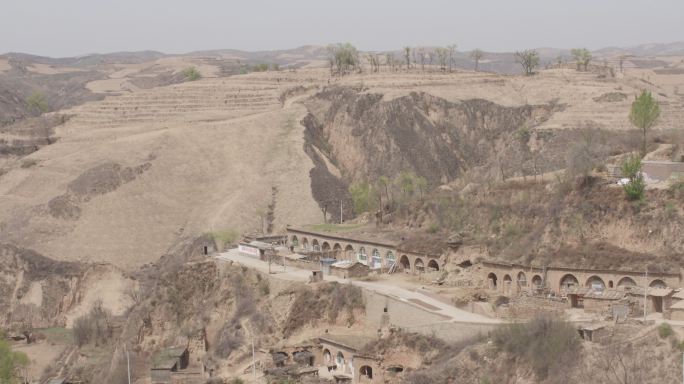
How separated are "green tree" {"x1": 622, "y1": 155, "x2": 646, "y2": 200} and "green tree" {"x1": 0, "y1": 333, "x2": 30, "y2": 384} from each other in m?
35.6

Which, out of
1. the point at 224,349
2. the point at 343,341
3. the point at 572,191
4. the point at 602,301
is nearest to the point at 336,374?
the point at 343,341

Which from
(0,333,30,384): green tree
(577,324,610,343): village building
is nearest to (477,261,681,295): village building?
(577,324,610,343): village building

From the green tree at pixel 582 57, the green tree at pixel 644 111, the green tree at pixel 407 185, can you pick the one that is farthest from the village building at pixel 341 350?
the green tree at pixel 582 57

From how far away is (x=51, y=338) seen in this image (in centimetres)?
7369

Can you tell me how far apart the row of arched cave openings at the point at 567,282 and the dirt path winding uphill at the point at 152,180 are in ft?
118

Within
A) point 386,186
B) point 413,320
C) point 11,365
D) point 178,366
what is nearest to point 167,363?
point 178,366

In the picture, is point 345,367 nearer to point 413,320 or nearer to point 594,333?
point 413,320

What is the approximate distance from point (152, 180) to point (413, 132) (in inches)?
1207

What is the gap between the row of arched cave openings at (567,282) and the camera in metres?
46.6

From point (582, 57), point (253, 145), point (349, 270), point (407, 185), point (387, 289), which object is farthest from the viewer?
point (582, 57)

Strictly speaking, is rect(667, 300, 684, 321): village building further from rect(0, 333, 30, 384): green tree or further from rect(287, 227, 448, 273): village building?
rect(0, 333, 30, 384): green tree

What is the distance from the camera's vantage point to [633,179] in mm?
51312

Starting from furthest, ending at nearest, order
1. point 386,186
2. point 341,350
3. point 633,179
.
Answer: point 386,186 < point 633,179 < point 341,350

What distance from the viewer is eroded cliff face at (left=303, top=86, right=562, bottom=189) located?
105 metres
